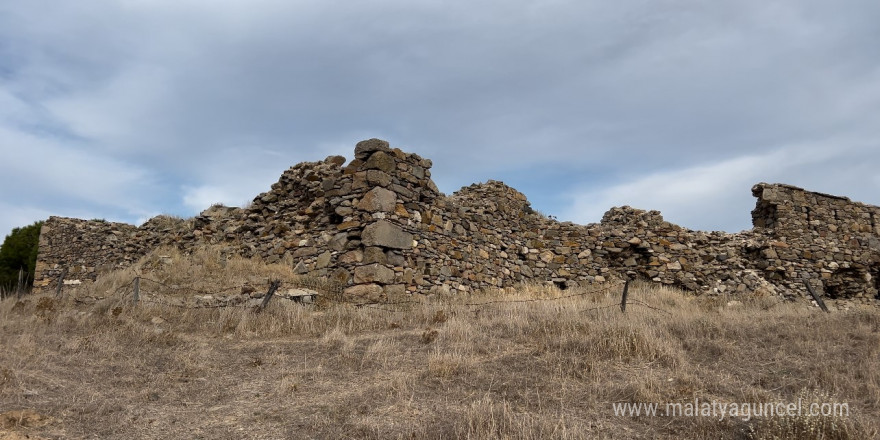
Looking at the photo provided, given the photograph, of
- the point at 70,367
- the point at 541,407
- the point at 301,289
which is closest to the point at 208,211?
the point at 301,289

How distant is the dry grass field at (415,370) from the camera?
4.81 metres

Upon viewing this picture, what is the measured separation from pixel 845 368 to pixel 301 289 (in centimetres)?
834

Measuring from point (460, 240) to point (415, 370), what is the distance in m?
6.20

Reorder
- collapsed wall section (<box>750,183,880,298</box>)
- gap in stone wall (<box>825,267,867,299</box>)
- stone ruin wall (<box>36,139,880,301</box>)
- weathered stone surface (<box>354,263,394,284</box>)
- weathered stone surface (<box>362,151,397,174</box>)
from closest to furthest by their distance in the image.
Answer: weathered stone surface (<box>354,263,394,284</box>) < stone ruin wall (<box>36,139,880,301</box>) < weathered stone surface (<box>362,151,397,174</box>) < collapsed wall section (<box>750,183,880,298</box>) < gap in stone wall (<box>825,267,867,299</box>)

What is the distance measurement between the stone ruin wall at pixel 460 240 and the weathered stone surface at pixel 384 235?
3 cm

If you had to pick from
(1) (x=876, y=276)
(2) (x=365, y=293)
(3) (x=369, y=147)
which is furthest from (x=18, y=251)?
(1) (x=876, y=276)

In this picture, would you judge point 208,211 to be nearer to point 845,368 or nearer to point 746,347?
point 746,347

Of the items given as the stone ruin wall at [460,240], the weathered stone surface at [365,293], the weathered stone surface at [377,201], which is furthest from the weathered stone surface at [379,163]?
the weathered stone surface at [365,293]

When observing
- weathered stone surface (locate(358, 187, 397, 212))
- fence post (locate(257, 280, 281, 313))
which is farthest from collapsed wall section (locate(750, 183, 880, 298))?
fence post (locate(257, 280, 281, 313))

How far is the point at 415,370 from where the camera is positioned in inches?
255

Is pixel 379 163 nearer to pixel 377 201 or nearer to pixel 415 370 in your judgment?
pixel 377 201

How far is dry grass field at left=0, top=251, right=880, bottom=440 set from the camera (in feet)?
15.8

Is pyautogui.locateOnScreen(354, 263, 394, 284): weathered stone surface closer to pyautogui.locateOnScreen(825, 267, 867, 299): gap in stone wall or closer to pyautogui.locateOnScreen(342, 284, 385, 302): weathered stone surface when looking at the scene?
pyautogui.locateOnScreen(342, 284, 385, 302): weathered stone surface

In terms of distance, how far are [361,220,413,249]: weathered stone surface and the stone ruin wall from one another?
3 centimetres
